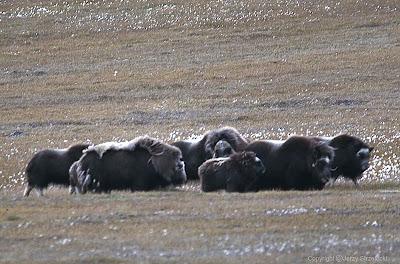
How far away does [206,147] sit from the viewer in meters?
21.6

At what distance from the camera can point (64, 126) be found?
3369 cm

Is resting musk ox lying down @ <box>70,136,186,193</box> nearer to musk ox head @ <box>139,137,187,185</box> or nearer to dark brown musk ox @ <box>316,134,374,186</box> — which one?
musk ox head @ <box>139,137,187,185</box>

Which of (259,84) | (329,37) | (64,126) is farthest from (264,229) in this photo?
(329,37)

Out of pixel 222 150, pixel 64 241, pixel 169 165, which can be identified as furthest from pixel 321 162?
pixel 64 241

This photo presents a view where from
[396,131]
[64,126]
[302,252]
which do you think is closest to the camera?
[302,252]

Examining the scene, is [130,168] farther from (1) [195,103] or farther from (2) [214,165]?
(1) [195,103]

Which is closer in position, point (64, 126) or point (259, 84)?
point (64, 126)

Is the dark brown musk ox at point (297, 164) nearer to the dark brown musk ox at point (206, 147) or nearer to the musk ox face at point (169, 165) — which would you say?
the dark brown musk ox at point (206, 147)

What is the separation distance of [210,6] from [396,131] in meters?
37.1

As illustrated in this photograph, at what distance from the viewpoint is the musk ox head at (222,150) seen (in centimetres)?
2094

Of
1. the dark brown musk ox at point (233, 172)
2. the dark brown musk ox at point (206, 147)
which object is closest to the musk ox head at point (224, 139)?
the dark brown musk ox at point (206, 147)

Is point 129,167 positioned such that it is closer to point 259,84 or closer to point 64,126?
point 64,126

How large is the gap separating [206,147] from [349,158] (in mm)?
2953

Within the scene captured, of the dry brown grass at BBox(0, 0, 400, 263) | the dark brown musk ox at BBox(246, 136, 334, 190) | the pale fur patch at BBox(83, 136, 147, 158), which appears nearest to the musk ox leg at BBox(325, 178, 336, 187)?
the dry brown grass at BBox(0, 0, 400, 263)
